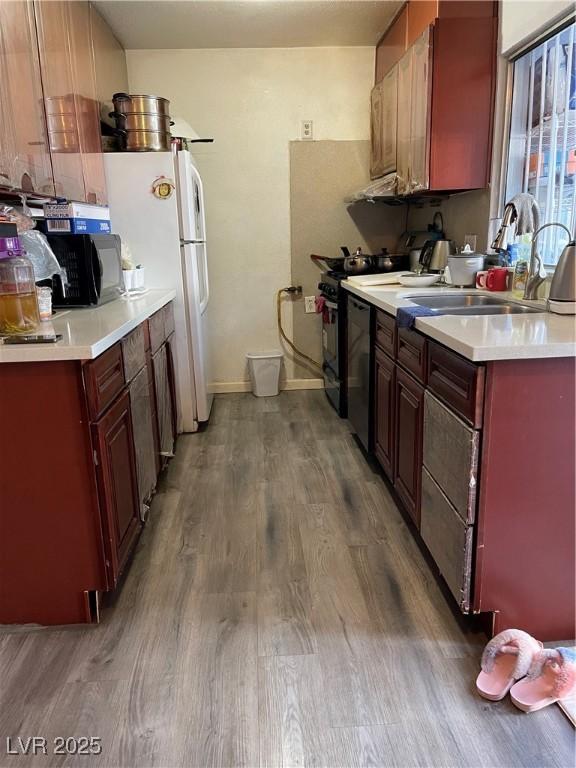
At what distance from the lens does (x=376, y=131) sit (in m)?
3.71

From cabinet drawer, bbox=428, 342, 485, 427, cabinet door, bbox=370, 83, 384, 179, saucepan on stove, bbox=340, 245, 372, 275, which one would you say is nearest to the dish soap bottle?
cabinet drawer, bbox=428, 342, 485, 427

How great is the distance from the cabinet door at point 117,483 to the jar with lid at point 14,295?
1.23 feet

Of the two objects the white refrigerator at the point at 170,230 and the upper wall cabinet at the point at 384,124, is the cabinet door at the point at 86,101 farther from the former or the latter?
the upper wall cabinet at the point at 384,124

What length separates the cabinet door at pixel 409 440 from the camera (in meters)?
1.97

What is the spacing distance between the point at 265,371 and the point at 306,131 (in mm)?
1734

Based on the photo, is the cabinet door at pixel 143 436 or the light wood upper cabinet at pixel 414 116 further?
the light wood upper cabinet at pixel 414 116

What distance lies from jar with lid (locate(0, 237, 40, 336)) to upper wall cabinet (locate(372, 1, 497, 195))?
6.42 feet

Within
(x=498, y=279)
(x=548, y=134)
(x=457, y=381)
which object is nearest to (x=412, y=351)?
(x=457, y=381)

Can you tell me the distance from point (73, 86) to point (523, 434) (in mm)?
2591

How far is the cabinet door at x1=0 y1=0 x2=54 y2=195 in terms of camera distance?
6.25ft

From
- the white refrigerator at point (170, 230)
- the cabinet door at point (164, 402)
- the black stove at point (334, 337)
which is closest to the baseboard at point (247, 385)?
the black stove at point (334, 337)

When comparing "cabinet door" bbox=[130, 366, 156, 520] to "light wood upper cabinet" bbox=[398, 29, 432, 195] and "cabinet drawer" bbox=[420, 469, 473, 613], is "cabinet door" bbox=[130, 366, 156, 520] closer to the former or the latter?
"cabinet drawer" bbox=[420, 469, 473, 613]

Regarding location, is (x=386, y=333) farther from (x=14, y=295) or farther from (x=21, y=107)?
(x=21, y=107)

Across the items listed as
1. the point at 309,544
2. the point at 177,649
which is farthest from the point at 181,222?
the point at 177,649
